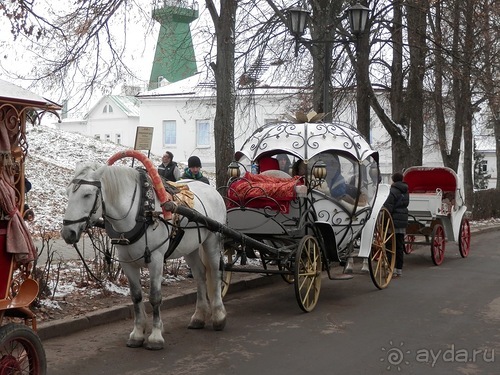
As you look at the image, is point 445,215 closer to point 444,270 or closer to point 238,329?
point 444,270

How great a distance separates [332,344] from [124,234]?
104 inches

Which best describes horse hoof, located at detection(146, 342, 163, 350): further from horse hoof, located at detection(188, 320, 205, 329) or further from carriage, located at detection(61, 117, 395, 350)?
horse hoof, located at detection(188, 320, 205, 329)

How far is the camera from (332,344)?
27.0ft

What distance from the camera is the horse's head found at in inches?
273

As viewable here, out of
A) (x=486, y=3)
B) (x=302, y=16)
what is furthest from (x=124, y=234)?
(x=486, y=3)

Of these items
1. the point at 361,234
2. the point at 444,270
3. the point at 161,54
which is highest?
the point at 161,54

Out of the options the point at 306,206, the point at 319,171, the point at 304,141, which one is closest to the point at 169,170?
the point at 304,141

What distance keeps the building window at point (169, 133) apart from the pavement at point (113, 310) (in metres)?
33.4

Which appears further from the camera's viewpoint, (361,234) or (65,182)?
(65,182)

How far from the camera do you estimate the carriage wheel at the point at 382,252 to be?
12.2 metres

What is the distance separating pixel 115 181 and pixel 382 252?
19.7 feet

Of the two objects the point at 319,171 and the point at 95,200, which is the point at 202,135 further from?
the point at 95,200

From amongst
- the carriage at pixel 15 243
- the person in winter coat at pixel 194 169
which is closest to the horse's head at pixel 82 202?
the carriage at pixel 15 243

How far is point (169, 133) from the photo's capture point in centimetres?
4819
